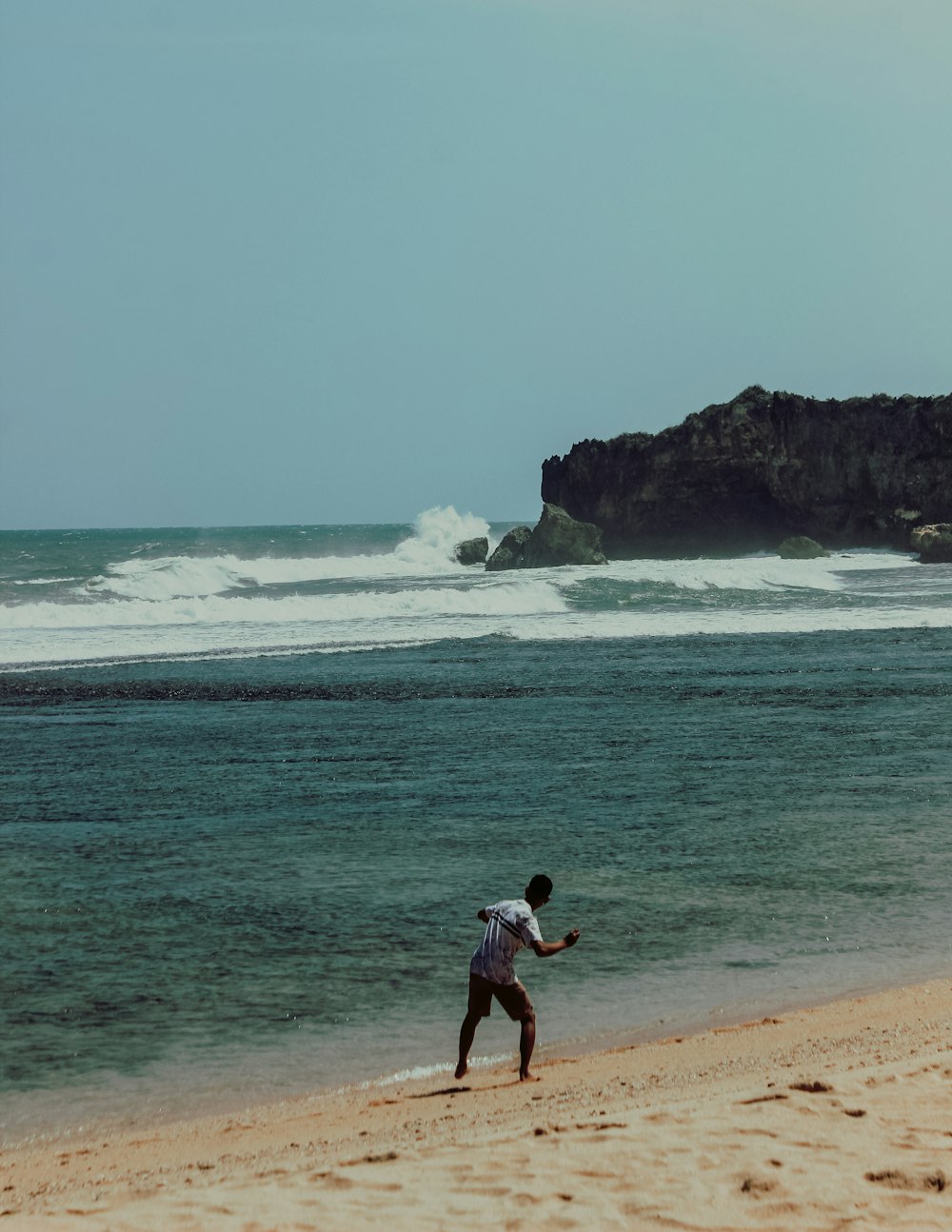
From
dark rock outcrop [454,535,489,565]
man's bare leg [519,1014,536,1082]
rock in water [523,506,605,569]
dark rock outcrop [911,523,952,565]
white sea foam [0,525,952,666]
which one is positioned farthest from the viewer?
dark rock outcrop [454,535,489,565]

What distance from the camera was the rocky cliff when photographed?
80.5 m

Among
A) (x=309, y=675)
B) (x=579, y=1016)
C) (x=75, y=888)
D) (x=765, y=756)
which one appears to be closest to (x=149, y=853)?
(x=75, y=888)

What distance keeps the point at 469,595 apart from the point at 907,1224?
142 feet

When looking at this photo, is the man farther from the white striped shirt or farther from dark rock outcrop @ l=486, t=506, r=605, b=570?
dark rock outcrop @ l=486, t=506, r=605, b=570

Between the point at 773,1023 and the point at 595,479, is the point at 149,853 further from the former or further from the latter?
the point at 595,479

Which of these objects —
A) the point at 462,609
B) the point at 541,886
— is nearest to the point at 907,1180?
the point at 541,886

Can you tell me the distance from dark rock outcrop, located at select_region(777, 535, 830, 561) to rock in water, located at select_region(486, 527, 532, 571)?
15.5 metres

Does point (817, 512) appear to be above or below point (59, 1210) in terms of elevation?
above

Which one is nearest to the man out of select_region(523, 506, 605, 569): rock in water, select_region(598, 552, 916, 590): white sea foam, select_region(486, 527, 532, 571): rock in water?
select_region(598, 552, 916, 590): white sea foam

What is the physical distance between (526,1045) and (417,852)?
4.84 metres

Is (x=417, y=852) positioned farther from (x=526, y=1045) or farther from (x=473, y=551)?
(x=473, y=551)

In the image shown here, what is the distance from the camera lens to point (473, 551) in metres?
87.2

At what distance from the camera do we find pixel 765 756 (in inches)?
659

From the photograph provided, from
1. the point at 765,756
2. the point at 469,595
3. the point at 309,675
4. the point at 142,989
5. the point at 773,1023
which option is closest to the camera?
the point at 773,1023
